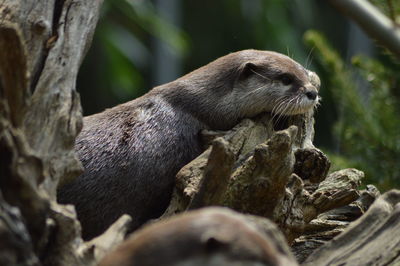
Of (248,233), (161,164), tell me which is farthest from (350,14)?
(161,164)

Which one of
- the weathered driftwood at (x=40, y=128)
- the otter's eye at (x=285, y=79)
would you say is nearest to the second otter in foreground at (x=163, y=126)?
the otter's eye at (x=285, y=79)

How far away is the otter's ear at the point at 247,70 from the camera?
4.85 m

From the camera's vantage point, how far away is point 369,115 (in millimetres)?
5066

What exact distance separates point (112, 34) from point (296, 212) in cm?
778

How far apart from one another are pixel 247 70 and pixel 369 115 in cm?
85

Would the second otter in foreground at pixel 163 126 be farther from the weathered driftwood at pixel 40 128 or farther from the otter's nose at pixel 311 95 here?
the weathered driftwood at pixel 40 128

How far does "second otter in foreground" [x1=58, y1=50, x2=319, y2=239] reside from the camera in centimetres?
430

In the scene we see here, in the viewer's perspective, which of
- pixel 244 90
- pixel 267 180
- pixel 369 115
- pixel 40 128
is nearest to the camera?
pixel 40 128

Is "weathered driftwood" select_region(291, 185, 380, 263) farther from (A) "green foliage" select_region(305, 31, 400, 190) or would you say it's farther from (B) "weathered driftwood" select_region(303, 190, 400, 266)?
(B) "weathered driftwood" select_region(303, 190, 400, 266)

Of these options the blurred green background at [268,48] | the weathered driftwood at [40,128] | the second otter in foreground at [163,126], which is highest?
the weathered driftwood at [40,128]

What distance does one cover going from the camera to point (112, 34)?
36.7 ft

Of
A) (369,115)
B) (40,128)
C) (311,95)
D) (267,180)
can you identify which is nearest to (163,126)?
(311,95)

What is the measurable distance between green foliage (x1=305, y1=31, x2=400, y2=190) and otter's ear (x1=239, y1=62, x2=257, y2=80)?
0.49 meters

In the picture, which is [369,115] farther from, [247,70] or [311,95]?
[247,70]
